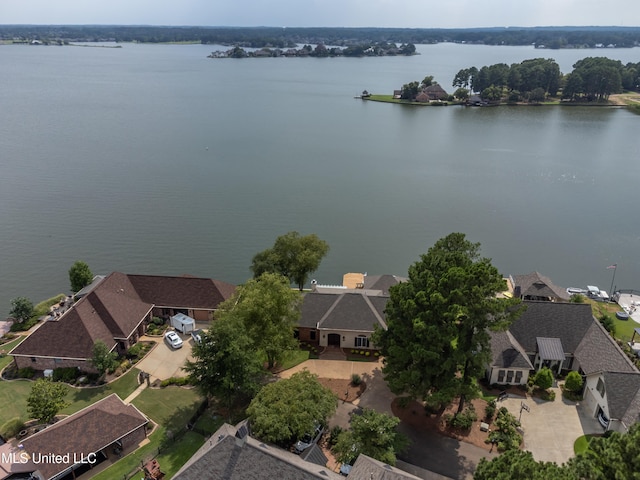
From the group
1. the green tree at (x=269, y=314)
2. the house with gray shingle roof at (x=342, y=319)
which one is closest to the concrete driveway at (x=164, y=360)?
the green tree at (x=269, y=314)

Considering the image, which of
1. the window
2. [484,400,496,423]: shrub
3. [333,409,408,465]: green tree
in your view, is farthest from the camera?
the window

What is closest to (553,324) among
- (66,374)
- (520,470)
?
(520,470)

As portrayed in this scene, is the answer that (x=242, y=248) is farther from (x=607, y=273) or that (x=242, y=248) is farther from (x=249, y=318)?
(x=607, y=273)

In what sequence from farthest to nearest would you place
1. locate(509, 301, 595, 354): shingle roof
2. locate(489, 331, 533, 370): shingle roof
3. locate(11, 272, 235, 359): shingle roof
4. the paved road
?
1. locate(509, 301, 595, 354): shingle roof
2. locate(11, 272, 235, 359): shingle roof
3. locate(489, 331, 533, 370): shingle roof
4. the paved road

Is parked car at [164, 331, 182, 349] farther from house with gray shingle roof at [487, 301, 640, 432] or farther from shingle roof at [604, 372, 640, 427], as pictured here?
shingle roof at [604, 372, 640, 427]

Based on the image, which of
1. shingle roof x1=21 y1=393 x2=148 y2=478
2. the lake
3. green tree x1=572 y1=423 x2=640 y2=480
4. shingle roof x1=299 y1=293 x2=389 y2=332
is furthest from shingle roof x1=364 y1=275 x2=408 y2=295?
green tree x1=572 y1=423 x2=640 y2=480

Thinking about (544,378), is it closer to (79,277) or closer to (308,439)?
(308,439)

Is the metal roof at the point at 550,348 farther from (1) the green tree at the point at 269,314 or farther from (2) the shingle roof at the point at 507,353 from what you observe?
(1) the green tree at the point at 269,314
